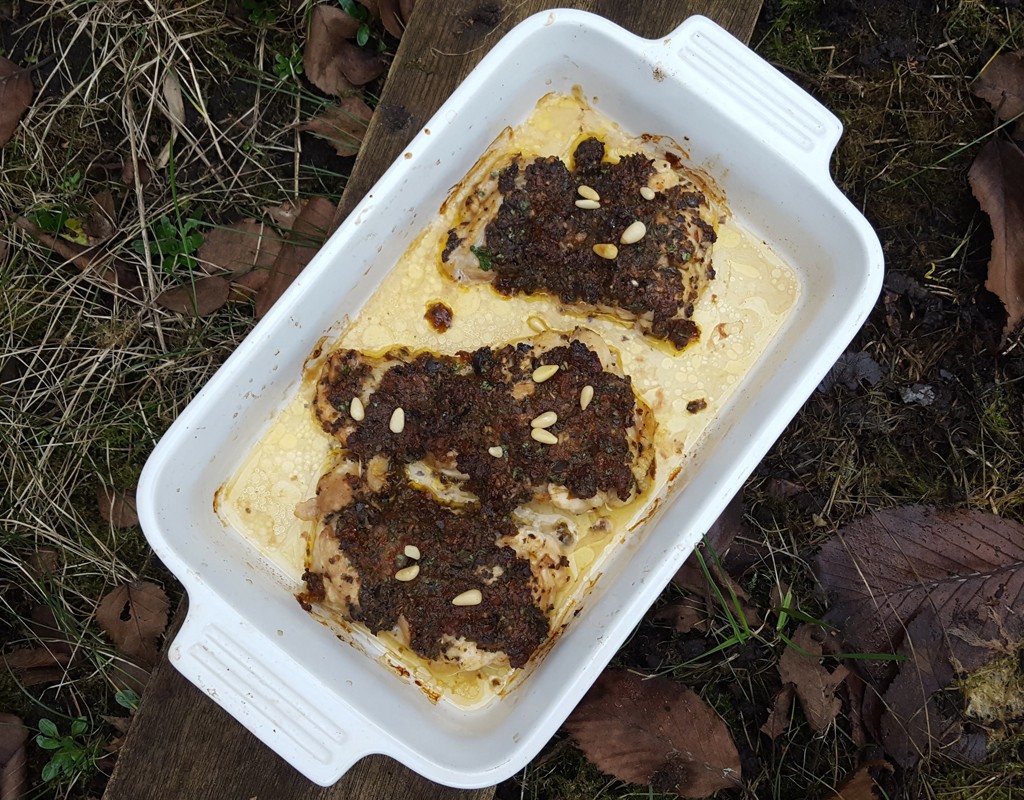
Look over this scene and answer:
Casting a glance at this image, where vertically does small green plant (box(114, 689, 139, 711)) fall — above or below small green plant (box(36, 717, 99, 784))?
above

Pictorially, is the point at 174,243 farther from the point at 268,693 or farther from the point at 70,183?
the point at 268,693

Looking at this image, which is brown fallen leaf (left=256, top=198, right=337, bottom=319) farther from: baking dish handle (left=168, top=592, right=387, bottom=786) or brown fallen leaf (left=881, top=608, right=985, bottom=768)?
brown fallen leaf (left=881, top=608, right=985, bottom=768)

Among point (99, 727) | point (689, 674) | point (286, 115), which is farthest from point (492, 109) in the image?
point (99, 727)

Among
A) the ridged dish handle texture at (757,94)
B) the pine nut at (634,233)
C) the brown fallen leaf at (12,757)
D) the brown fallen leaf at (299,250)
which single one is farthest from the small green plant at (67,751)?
the ridged dish handle texture at (757,94)

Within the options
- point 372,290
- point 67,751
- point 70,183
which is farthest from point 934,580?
point 70,183

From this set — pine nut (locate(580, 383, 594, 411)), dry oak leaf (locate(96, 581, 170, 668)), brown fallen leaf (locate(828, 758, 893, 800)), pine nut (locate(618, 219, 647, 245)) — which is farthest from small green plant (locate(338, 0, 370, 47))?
brown fallen leaf (locate(828, 758, 893, 800))
